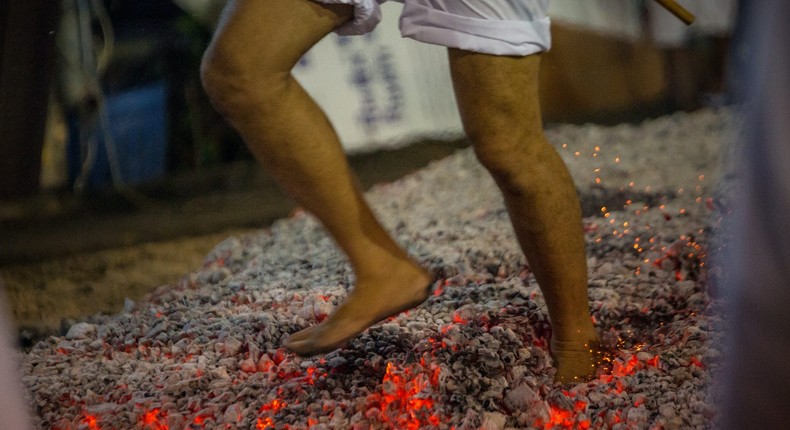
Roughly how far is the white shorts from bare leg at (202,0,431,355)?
0.11 metres

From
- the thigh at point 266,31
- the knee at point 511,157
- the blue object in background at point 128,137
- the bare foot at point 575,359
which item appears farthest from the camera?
the blue object in background at point 128,137

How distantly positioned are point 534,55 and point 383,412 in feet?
2.67

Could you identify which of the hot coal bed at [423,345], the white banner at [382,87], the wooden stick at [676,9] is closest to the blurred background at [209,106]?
the white banner at [382,87]

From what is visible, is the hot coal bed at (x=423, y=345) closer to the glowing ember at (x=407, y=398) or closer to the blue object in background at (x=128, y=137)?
the glowing ember at (x=407, y=398)

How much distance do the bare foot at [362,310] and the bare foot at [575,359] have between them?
34 cm

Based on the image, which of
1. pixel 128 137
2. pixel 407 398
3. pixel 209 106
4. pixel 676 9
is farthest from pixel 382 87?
pixel 407 398

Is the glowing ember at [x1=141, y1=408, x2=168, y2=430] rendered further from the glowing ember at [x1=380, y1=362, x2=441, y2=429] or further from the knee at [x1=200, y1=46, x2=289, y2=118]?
the knee at [x1=200, y1=46, x2=289, y2=118]

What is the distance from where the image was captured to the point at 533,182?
167 cm

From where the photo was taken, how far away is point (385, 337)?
1930 mm

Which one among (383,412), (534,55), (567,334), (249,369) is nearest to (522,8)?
(534,55)

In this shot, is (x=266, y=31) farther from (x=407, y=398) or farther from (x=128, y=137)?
(x=128, y=137)

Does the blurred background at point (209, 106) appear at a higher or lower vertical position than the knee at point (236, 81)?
lower

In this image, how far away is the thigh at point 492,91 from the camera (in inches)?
63.2

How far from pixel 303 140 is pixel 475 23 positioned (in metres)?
0.42
